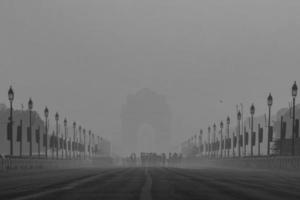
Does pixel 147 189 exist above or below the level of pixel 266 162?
above

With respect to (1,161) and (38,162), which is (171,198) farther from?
(38,162)

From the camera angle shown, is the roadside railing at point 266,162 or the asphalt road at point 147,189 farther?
the roadside railing at point 266,162

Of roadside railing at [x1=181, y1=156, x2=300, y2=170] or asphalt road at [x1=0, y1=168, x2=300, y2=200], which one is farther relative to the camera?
roadside railing at [x1=181, y1=156, x2=300, y2=170]

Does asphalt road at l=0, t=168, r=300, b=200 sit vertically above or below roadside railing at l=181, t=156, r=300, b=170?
above

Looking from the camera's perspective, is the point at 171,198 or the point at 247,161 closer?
the point at 171,198

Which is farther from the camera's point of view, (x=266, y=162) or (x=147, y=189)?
(x=266, y=162)

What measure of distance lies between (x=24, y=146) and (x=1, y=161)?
142 metres

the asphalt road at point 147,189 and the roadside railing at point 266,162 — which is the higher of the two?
the asphalt road at point 147,189

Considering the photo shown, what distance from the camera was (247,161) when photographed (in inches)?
3162

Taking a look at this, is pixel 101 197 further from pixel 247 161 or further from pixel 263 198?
pixel 247 161

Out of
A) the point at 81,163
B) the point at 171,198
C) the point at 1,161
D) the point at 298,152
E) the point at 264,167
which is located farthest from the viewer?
the point at 81,163

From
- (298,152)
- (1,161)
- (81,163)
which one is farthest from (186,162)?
(1,161)

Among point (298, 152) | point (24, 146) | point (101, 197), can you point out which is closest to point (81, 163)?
point (298, 152)

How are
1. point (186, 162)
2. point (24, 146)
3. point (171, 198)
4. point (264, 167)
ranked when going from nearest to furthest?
point (171, 198) → point (264, 167) → point (186, 162) → point (24, 146)
